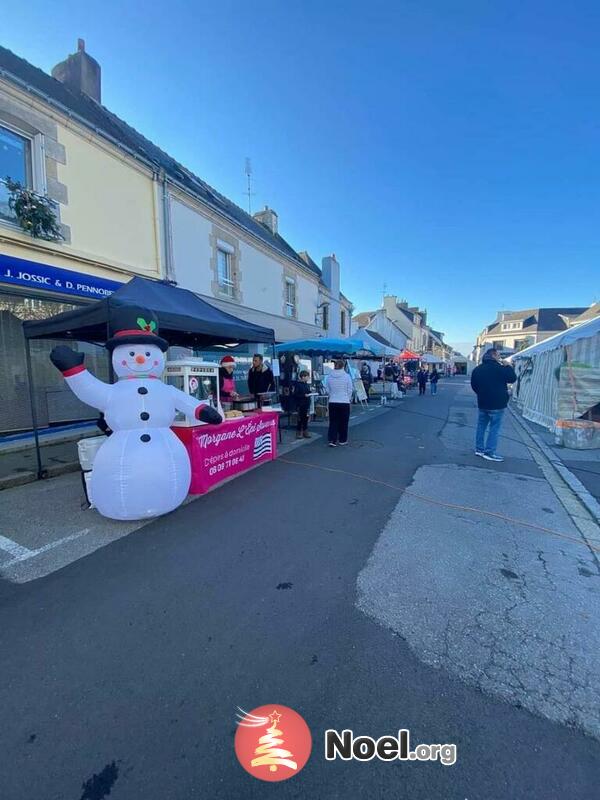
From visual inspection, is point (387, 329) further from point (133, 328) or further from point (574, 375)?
point (133, 328)

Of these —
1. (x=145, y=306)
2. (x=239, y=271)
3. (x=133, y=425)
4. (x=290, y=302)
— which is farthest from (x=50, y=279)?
(x=290, y=302)

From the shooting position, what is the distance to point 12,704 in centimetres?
169

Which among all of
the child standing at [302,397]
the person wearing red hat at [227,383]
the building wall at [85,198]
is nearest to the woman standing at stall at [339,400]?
the child standing at [302,397]

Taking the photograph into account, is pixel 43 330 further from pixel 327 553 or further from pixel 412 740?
pixel 412 740

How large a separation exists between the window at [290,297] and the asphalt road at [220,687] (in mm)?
14052

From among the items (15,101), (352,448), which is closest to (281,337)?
(352,448)

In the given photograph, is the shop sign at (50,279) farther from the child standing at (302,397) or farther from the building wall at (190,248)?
the child standing at (302,397)

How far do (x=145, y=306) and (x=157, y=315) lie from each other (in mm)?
188

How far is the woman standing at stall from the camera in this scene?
6.99m

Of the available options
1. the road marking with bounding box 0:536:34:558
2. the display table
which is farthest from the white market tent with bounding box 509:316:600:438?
the road marking with bounding box 0:536:34:558

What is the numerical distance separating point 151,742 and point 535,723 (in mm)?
1772

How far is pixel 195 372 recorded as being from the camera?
15.3 ft

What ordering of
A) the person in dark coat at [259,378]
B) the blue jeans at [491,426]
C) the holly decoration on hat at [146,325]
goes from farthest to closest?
the person in dark coat at [259,378], the blue jeans at [491,426], the holly decoration on hat at [146,325]

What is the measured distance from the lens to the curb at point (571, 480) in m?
4.20
